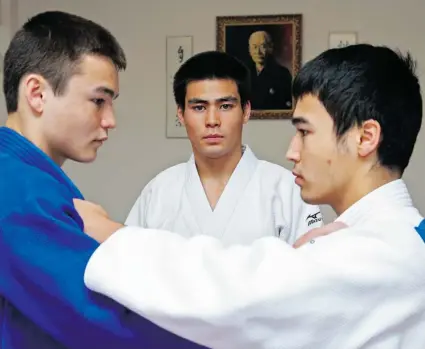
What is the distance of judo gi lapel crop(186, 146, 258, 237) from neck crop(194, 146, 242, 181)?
0.02 meters

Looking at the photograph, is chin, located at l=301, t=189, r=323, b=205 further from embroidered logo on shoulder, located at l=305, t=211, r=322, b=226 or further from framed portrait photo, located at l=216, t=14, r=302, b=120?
framed portrait photo, located at l=216, t=14, r=302, b=120

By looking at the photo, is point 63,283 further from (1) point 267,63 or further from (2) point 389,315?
(1) point 267,63

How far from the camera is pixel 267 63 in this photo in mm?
3625

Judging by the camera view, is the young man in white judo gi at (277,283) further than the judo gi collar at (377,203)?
No

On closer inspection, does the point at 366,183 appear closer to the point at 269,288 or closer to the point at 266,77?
the point at 269,288

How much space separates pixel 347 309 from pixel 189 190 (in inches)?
61.7

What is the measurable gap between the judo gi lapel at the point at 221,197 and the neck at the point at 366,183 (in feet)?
3.75

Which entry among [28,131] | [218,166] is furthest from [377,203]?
[218,166]

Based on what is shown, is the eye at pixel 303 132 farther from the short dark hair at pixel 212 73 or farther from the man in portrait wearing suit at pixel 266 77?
the man in portrait wearing suit at pixel 266 77

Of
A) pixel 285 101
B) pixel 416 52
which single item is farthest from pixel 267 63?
pixel 416 52

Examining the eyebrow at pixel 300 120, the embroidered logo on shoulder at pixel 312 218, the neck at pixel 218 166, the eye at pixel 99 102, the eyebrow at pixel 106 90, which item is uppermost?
the eyebrow at pixel 106 90

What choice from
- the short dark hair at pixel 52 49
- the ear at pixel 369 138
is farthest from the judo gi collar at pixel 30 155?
the ear at pixel 369 138

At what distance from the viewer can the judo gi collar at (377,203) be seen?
45.6 inches

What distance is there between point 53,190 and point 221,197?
1423 mm
